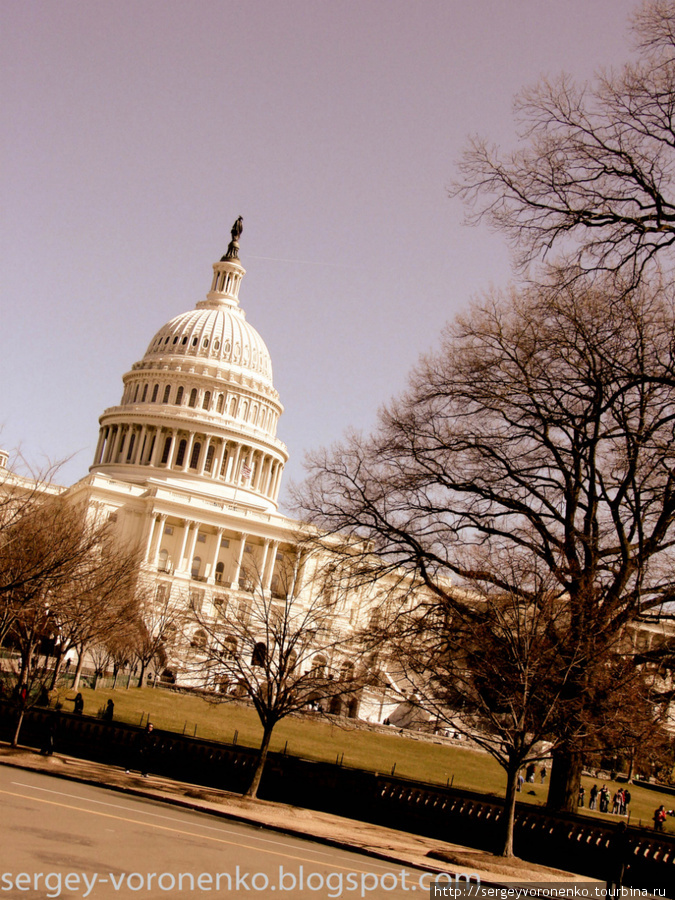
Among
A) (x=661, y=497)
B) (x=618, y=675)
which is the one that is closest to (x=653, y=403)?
(x=661, y=497)

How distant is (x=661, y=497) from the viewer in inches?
851

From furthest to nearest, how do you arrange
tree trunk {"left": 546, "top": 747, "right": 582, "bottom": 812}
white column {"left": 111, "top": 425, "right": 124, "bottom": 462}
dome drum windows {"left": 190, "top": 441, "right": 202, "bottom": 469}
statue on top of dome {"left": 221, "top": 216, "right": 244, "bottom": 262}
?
1. statue on top of dome {"left": 221, "top": 216, "right": 244, "bottom": 262}
2. white column {"left": 111, "top": 425, "right": 124, "bottom": 462}
3. dome drum windows {"left": 190, "top": 441, "right": 202, "bottom": 469}
4. tree trunk {"left": 546, "top": 747, "right": 582, "bottom": 812}

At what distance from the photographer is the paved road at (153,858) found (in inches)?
439

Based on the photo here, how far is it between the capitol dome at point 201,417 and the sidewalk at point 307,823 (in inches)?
3185

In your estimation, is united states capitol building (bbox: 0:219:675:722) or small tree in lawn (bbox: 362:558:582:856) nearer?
small tree in lawn (bbox: 362:558:582:856)

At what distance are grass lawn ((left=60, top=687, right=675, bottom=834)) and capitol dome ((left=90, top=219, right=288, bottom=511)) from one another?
5638 cm

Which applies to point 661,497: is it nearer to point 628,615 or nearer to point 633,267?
point 628,615

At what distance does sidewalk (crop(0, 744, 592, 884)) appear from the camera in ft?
62.1

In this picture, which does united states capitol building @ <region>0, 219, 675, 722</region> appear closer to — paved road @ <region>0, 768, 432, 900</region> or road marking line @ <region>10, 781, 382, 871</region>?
road marking line @ <region>10, 781, 382, 871</region>

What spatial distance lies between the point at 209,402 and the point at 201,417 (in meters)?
3.64

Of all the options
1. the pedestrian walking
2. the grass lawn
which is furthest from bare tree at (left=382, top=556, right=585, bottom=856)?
the pedestrian walking

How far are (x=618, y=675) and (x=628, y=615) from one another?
4.42ft

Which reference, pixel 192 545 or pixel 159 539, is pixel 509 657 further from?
pixel 192 545

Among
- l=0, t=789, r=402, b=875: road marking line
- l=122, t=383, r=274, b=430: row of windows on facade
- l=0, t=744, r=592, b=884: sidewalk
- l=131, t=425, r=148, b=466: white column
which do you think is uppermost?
l=122, t=383, r=274, b=430: row of windows on facade
